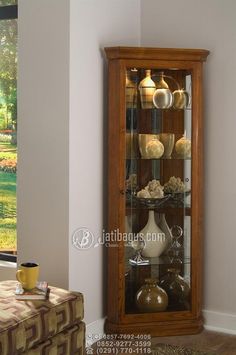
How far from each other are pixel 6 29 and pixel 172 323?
235cm

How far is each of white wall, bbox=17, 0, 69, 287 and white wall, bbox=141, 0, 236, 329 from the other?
3.28 feet

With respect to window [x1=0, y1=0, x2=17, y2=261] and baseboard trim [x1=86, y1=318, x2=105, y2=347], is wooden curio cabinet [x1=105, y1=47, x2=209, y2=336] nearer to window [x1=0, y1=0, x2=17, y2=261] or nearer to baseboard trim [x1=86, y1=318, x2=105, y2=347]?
baseboard trim [x1=86, y1=318, x2=105, y2=347]

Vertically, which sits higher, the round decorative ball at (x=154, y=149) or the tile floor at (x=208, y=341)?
the round decorative ball at (x=154, y=149)

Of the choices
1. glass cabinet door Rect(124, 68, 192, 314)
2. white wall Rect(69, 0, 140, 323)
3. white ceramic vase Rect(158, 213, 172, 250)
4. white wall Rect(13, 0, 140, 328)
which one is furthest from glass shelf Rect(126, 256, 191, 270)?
white wall Rect(13, 0, 140, 328)

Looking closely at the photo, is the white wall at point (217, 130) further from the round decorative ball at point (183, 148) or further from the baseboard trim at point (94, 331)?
the baseboard trim at point (94, 331)

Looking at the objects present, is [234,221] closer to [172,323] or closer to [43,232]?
[172,323]

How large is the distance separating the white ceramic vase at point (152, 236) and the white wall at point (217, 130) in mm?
350

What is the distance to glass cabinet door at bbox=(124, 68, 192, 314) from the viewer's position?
3.72 metres

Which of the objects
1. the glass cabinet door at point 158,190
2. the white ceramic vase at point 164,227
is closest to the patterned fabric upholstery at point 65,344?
the glass cabinet door at point 158,190

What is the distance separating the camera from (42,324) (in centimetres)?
274

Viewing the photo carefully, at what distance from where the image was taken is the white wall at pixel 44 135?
3328 mm

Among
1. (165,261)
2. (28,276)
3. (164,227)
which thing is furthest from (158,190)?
(28,276)

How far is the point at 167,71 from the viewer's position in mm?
3709

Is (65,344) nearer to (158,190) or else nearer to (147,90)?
(158,190)
